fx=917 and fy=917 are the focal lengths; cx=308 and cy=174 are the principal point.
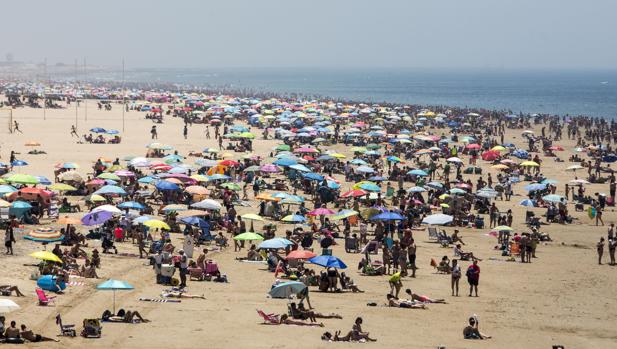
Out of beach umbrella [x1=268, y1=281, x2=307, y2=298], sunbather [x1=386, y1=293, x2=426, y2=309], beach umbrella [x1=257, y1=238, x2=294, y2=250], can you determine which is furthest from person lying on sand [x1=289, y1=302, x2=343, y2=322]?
beach umbrella [x1=257, y1=238, x2=294, y2=250]

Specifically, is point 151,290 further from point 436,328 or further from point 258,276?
point 436,328

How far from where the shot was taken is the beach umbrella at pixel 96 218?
22.2 meters

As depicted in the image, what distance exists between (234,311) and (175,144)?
3248 cm

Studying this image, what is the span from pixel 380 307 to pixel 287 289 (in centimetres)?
184

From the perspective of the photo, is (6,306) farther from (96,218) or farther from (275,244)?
(96,218)

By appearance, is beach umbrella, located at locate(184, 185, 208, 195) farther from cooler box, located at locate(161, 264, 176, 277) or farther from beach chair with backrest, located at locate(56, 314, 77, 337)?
beach chair with backrest, located at locate(56, 314, 77, 337)

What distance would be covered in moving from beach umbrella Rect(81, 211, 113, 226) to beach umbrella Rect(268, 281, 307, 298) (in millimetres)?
6908

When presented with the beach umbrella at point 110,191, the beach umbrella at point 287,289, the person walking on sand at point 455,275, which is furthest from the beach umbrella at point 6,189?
the person walking on sand at point 455,275

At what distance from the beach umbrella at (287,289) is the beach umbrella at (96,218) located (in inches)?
272

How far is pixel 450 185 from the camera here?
3438 cm

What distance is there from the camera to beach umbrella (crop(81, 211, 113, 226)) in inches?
875

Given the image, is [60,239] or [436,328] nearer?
[436,328]

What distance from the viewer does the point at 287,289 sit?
1673 cm

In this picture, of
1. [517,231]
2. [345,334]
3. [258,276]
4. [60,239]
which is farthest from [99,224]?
[517,231]
